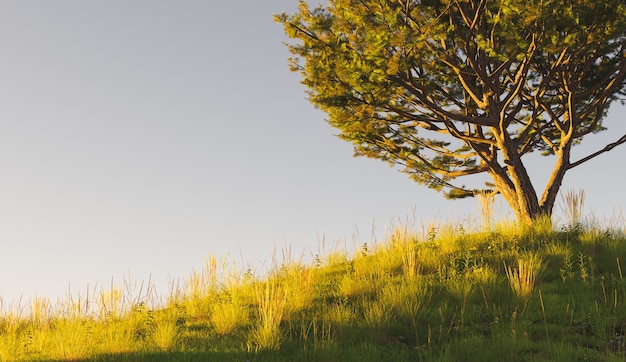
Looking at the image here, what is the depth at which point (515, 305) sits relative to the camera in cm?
707

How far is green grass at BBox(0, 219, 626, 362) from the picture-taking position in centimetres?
573

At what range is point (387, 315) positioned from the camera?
264 inches

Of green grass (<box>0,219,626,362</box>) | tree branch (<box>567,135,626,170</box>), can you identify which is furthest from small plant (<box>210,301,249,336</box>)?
tree branch (<box>567,135,626,170</box>)

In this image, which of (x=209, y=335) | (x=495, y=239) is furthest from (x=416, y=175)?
(x=209, y=335)

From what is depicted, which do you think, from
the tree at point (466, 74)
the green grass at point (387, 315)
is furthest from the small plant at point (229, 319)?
the tree at point (466, 74)

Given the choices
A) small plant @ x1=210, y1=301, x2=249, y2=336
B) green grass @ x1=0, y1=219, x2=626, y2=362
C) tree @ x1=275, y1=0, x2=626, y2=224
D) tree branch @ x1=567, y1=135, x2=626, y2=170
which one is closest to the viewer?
green grass @ x1=0, y1=219, x2=626, y2=362

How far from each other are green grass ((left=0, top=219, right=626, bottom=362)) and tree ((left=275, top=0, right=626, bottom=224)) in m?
2.96

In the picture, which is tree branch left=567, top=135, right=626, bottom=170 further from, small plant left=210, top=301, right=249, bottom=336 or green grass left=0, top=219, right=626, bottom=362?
Answer: small plant left=210, top=301, right=249, bottom=336

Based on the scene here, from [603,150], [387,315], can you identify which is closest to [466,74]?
[603,150]

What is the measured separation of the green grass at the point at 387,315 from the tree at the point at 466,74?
117 inches

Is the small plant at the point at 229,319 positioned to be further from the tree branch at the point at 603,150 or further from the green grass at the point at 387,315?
the tree branch at the point at 603,150

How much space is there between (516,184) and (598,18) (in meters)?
3.90

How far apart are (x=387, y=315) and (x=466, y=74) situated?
7.48 metres

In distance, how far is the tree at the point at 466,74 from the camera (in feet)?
33.3
